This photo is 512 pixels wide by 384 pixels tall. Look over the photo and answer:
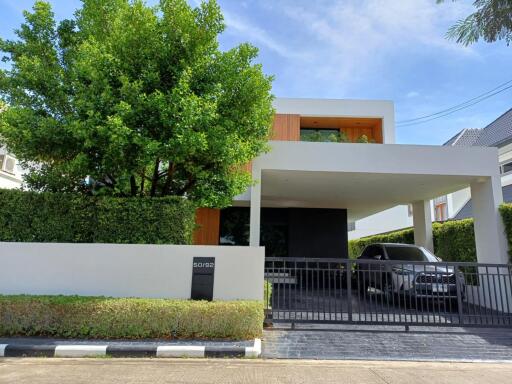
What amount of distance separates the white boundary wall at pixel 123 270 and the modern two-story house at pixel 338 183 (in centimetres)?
195

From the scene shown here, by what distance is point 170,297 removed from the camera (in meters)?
6.93

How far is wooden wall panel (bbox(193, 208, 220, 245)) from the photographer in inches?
521

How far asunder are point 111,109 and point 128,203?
1956mm

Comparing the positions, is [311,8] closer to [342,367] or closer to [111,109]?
[111,109]

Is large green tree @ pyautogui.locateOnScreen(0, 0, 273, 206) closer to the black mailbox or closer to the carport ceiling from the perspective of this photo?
the black mailbox

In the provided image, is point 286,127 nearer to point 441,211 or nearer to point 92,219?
point 92,219

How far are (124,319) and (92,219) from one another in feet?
8.34

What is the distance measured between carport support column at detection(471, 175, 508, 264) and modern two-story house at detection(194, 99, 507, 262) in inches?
1.0

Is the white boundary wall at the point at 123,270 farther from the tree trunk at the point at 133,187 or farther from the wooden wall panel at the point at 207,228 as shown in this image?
the wooden wall panel at the point at 207,228

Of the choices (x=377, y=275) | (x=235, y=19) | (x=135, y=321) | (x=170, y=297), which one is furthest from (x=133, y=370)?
(x=235, y=19)

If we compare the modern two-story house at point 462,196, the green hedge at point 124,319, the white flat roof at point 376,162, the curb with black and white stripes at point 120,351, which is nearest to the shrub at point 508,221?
the white flat roof at point 376,162

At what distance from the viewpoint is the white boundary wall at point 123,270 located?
6953mm

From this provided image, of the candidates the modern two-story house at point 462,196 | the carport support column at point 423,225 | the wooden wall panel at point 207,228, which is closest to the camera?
the wooden wall panel at point 207,228

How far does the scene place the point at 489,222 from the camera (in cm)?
961
